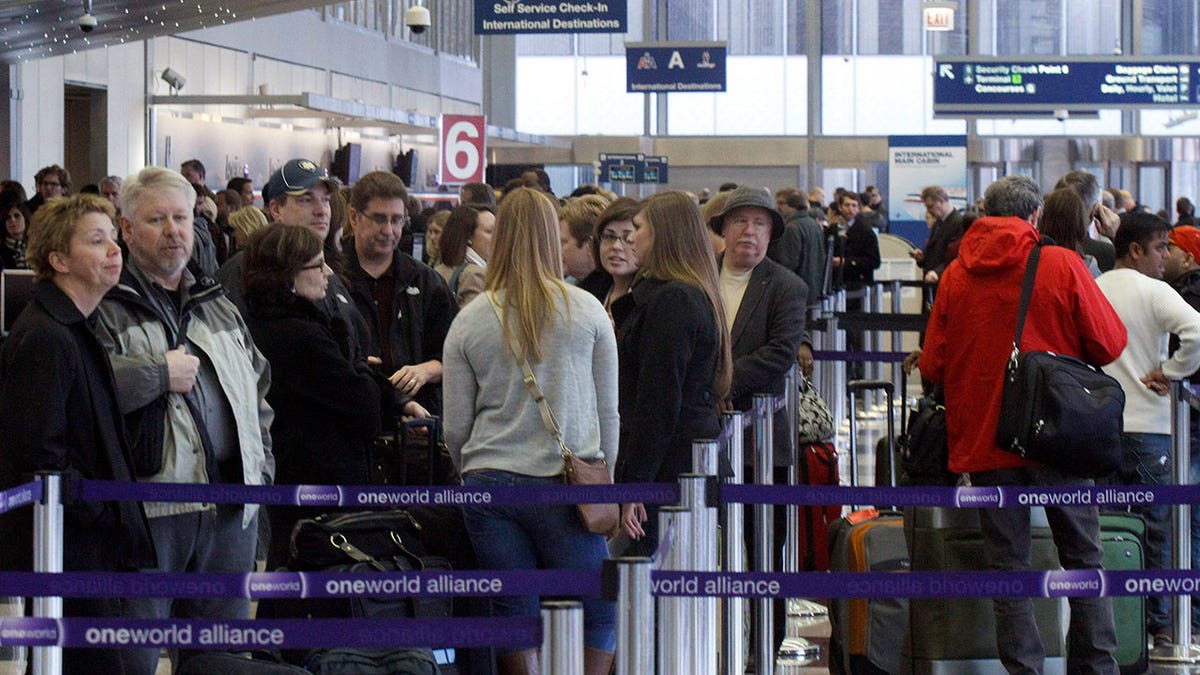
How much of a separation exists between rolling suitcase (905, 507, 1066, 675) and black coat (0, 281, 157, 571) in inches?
98.2

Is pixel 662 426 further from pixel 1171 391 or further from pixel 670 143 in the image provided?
pixel 670 143

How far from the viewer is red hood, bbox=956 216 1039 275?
16.7ft

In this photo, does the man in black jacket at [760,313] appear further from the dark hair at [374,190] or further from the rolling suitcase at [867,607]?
the dark hair at [374,190]

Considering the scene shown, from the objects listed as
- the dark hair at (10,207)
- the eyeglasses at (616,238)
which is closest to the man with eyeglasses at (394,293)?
the eyeglasses at (616,238)

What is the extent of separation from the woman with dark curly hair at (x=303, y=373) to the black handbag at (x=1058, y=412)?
1.93 metres

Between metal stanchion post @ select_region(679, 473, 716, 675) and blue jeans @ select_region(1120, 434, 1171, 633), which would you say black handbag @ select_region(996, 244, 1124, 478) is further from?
metal stanchion post @ select_region(679, 473, 716, 675)

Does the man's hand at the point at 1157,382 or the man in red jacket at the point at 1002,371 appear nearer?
the man in red jacket at the point at 1002,371

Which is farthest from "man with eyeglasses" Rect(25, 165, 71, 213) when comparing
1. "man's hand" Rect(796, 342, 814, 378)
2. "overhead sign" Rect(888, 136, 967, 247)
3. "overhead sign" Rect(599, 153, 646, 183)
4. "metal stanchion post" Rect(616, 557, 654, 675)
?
"overhead sign" Rect(599, 153, 646, 183)

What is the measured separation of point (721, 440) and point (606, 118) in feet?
93.9

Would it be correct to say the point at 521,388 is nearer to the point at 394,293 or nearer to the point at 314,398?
the point at 314,398

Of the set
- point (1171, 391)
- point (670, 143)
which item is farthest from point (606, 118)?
point (1171, 391)

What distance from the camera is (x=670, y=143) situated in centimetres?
3225

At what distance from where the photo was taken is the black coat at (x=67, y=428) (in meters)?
3.76

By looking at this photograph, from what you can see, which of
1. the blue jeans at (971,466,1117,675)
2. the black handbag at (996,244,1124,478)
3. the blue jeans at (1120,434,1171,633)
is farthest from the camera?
the blue jeans at (1120,434,1171,633)
